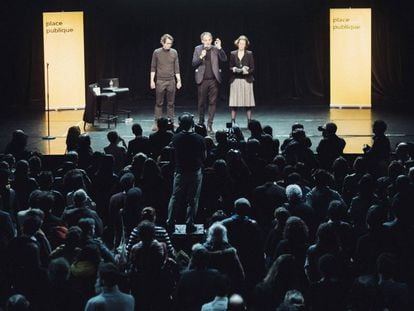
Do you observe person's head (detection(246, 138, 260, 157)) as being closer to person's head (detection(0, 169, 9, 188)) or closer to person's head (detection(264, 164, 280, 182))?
person's head (detection(264, 164, 280, 182))

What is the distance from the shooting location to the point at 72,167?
9.28 metres

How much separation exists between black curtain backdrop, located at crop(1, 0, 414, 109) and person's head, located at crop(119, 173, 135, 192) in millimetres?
10806

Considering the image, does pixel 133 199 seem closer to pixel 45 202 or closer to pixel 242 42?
pixel 45 202

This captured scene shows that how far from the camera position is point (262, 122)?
51.0 feet

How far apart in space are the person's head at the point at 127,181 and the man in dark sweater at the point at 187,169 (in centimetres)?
51

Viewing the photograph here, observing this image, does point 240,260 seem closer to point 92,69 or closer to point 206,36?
point 206,36

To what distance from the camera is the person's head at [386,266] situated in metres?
5.95

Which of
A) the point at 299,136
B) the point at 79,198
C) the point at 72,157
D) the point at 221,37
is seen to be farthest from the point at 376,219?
the point at 221,37

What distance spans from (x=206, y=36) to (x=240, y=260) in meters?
7.11

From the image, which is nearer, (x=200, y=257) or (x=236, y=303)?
(x=236, y=303)

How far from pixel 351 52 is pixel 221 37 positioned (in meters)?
3.81

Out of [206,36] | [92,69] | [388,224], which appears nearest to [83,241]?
[388,224]

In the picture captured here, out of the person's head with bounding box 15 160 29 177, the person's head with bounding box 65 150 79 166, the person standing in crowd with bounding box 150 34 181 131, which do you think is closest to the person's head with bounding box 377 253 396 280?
the person's head with bounding box 15 160 29 177

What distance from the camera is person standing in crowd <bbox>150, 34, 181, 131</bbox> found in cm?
1409
